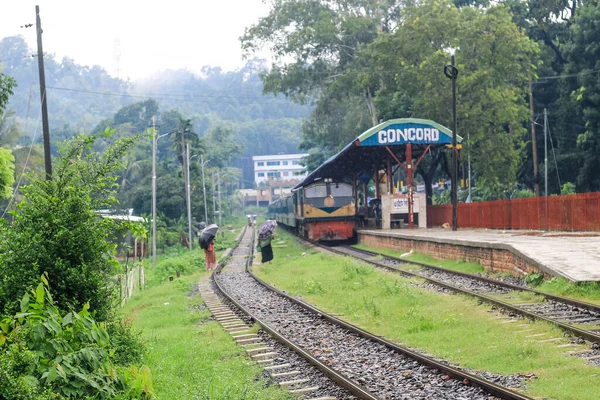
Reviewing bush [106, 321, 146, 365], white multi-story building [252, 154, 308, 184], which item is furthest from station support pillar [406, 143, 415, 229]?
white multi-story building [252, 154, 308, 184]

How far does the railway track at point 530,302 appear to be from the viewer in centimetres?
1001

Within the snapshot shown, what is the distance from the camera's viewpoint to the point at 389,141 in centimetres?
3083

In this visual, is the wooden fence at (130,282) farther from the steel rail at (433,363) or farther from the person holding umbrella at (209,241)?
the steel rail at (433,363)

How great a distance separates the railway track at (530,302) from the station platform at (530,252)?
812 millimetres

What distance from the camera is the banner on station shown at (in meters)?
30.6

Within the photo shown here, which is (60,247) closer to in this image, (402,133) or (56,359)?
(56,359)

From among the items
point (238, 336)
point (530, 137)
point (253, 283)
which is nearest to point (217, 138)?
point (530, 137)

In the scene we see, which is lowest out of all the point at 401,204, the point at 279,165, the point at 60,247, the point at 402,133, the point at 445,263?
the point at 445,263

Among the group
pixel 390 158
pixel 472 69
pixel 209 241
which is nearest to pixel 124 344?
pixel 209 241

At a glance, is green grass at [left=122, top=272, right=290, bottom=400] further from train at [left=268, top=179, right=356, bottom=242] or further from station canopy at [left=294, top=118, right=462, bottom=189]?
train at [left=268, top=179, right=356, bottom=242]

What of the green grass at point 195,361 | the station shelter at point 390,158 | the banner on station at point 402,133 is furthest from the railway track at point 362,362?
the station shelter at point 390,158

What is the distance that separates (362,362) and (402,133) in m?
22.6

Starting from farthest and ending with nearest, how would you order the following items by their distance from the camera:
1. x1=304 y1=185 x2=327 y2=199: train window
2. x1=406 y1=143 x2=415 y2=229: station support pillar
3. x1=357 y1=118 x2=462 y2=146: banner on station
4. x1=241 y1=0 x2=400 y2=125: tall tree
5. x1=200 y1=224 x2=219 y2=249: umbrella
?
x1=241 y1=0 x2=400 y2=125: tall tree
x1=304 y1=185 x2=327 y2=199: train window
x1=406 y1=143 x2=415 y2=229: station support pillar
x1=357 y1=118 x2=462 y2=146: banner on station
x1=200 y1=224 x2=219 y2=249: umbrella

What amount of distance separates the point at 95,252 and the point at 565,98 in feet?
137
